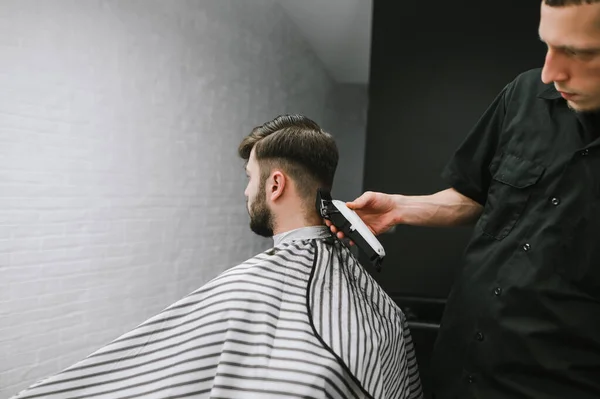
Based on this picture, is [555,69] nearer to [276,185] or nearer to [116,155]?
[276,185]

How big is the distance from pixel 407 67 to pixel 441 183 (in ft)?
1.79

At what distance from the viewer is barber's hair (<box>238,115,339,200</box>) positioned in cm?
138

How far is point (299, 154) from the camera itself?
1.38 metres

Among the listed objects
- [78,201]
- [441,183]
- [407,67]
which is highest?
[407,67]

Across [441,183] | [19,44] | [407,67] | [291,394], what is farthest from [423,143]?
[19,44]

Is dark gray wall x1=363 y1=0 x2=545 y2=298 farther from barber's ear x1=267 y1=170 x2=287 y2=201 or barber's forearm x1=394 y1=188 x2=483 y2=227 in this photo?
barber's ear x1=267 y1=170 x2=287 y2=201

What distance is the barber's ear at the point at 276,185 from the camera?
1.36 meters

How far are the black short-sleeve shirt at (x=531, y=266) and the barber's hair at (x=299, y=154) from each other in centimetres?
45

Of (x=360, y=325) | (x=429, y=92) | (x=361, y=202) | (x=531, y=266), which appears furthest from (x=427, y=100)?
(x=360, y=325)

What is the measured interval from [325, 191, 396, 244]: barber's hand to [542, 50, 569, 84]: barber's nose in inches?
22.2

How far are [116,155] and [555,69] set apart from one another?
1689 millimetres

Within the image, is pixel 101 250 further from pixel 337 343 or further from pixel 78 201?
pixel 337 343

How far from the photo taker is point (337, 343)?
1.00m

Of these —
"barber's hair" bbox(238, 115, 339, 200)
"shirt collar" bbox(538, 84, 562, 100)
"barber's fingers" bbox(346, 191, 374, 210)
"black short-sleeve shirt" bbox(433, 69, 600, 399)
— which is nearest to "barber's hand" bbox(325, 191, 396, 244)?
"barber's fingers" bbox(346, 191, 374, 210)
